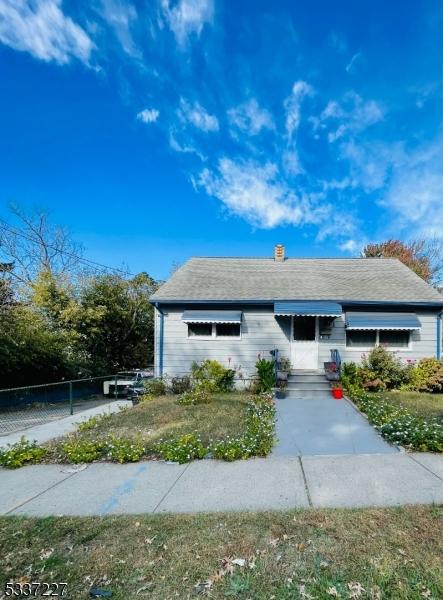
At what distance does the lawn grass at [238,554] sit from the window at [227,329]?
9.12 m

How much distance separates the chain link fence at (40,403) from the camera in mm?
8883

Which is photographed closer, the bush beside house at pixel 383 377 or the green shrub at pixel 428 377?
the bush beside house at pixel 383 377

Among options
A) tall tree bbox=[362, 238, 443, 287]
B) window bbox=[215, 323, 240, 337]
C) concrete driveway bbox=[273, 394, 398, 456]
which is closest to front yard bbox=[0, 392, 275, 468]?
concrete driveway bbox=[273, 394, 398, 456]

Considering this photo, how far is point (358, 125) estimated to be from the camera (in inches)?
521

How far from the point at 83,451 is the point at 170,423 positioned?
2.23 meters

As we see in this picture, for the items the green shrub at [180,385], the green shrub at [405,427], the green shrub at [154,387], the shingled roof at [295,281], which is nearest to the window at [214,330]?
the shingled roof at [295,281]

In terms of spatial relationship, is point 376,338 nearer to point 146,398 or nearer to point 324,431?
point 324,431

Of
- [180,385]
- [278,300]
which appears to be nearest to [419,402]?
[278,300]

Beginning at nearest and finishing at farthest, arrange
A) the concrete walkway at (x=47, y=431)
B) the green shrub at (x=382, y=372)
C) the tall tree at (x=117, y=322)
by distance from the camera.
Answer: the concrete walkway at (x=47, y=431), the green shrub at (x=382, y=372), the tall tree at (x=117, y=322)

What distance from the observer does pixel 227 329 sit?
13000mm

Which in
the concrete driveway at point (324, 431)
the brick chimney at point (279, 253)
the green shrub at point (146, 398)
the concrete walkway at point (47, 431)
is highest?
the brick chimney at point (279, 253)

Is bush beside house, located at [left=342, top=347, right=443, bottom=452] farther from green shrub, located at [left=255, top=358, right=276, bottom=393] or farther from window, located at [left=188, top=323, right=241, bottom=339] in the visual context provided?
window, located at [left=188, top=323, right=241, bottom=339]

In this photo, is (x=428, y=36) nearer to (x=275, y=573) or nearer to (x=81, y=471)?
(x=275, y=573)

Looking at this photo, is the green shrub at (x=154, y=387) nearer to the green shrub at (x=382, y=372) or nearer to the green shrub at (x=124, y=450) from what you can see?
the green shrub at (x=124, y=450)
